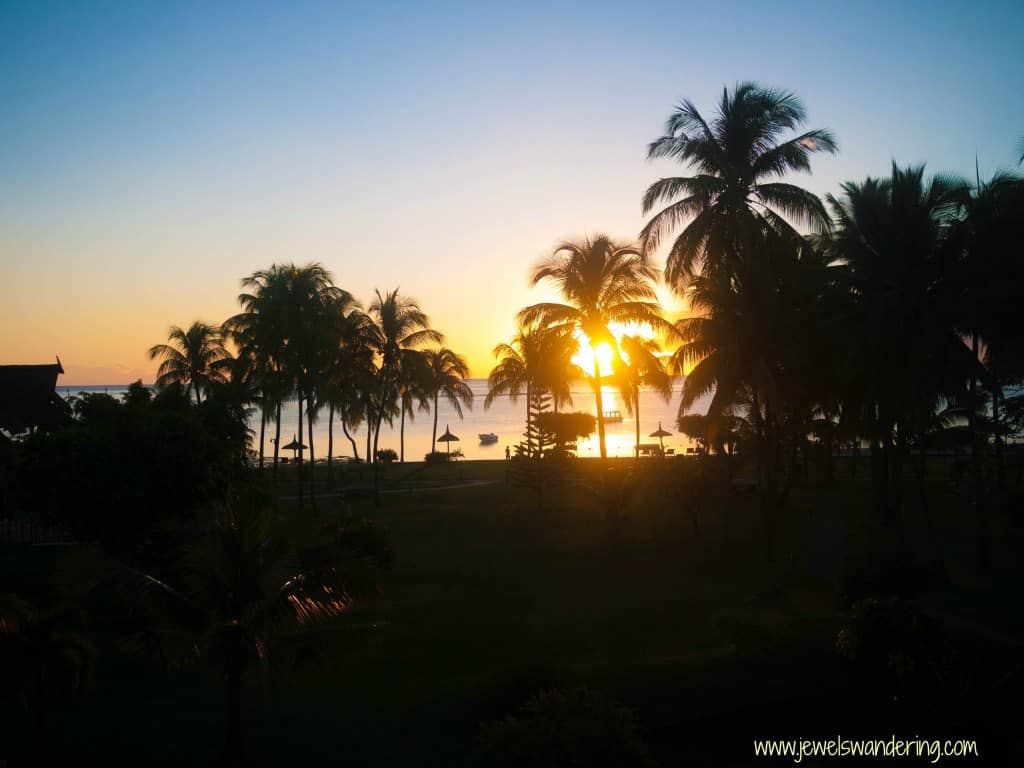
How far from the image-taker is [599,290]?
26.9m

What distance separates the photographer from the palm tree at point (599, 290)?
26.8 meters

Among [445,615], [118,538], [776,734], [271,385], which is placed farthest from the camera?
[271,385]

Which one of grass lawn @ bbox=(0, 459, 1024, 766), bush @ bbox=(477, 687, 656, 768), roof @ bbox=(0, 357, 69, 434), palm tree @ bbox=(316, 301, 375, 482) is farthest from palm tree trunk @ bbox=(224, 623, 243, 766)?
palm tree @ bbox=(316, 301, 375, 482)

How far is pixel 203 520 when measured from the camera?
24.9 metres

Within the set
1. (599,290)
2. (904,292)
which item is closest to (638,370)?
(599,290)

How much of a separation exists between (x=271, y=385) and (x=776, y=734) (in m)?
26.9

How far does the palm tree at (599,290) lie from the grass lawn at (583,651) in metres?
6.05

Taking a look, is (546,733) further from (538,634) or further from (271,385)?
(271,385)

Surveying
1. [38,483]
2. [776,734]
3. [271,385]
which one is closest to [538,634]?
[776,734]

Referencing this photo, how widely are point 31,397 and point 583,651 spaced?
26.9m

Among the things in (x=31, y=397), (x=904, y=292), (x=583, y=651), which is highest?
(x=904, y=292)

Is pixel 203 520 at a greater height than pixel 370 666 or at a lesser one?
greater

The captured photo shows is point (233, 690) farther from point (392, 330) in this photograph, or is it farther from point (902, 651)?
point (392, 330)

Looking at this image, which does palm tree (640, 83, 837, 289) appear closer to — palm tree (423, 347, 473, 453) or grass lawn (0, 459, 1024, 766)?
grass lawn (0, 459, 1024, 766)
